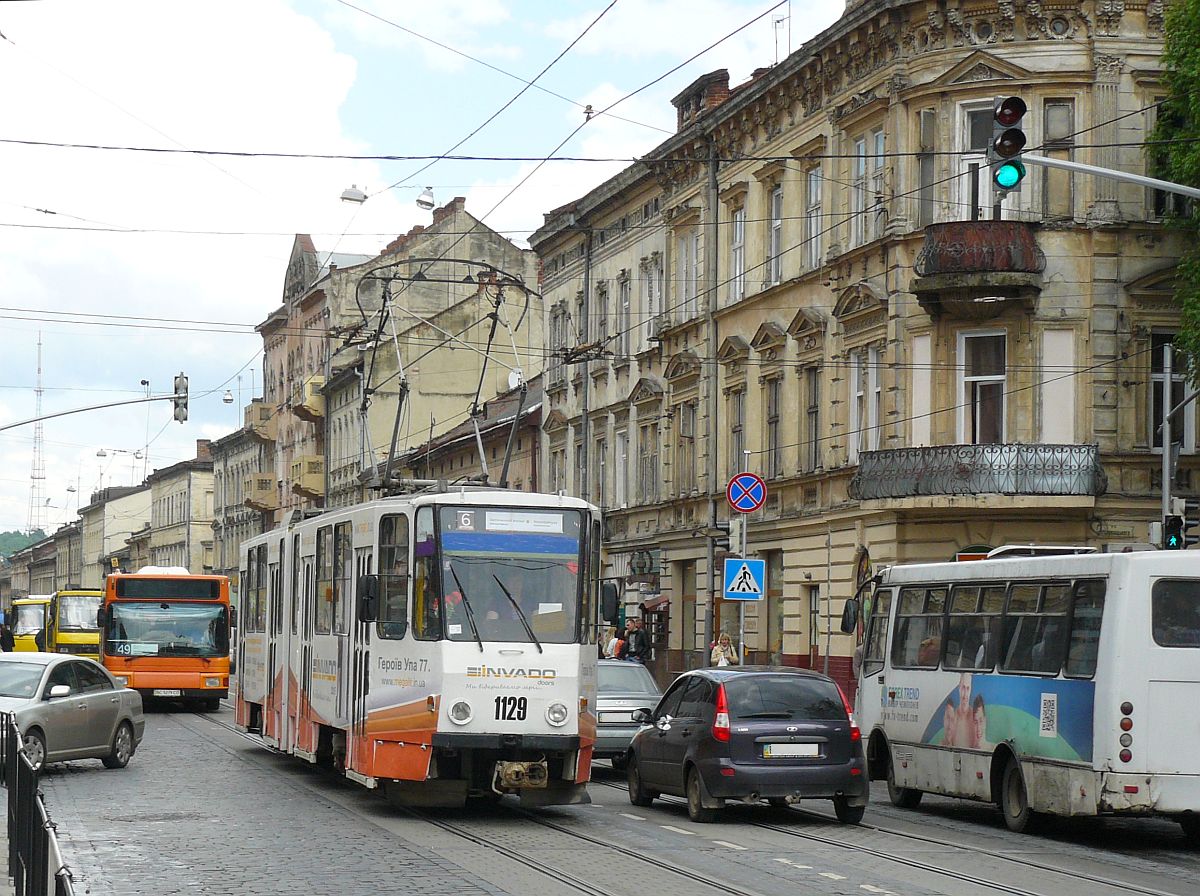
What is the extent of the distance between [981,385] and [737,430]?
1057cm

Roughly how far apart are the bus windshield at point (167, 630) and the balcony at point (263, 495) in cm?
5718

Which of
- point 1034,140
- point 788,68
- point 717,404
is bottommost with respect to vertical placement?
point 717,404

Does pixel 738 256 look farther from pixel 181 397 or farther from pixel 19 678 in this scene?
pixel 19 678

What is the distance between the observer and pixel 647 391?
4947 cm

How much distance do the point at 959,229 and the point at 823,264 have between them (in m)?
5.34

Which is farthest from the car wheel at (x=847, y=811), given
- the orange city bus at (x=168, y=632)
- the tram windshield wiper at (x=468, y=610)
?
the orange city bus at (x=168, y=632)

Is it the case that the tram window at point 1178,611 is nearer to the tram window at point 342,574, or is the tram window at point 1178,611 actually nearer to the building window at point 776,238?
the tram window at point 342,574

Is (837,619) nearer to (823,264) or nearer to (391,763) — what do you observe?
(823,264)

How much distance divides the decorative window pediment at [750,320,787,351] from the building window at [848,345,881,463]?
145 inches

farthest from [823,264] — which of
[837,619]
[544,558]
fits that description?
[544,558]

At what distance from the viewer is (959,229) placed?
33.0 metres

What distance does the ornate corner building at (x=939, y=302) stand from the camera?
33062 mm

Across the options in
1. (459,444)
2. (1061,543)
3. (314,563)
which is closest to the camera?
(314,563)

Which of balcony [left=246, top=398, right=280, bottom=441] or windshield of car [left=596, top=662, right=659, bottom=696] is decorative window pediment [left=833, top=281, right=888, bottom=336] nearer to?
windshield of car [left=596, top=662, right=659, bottom=696]
